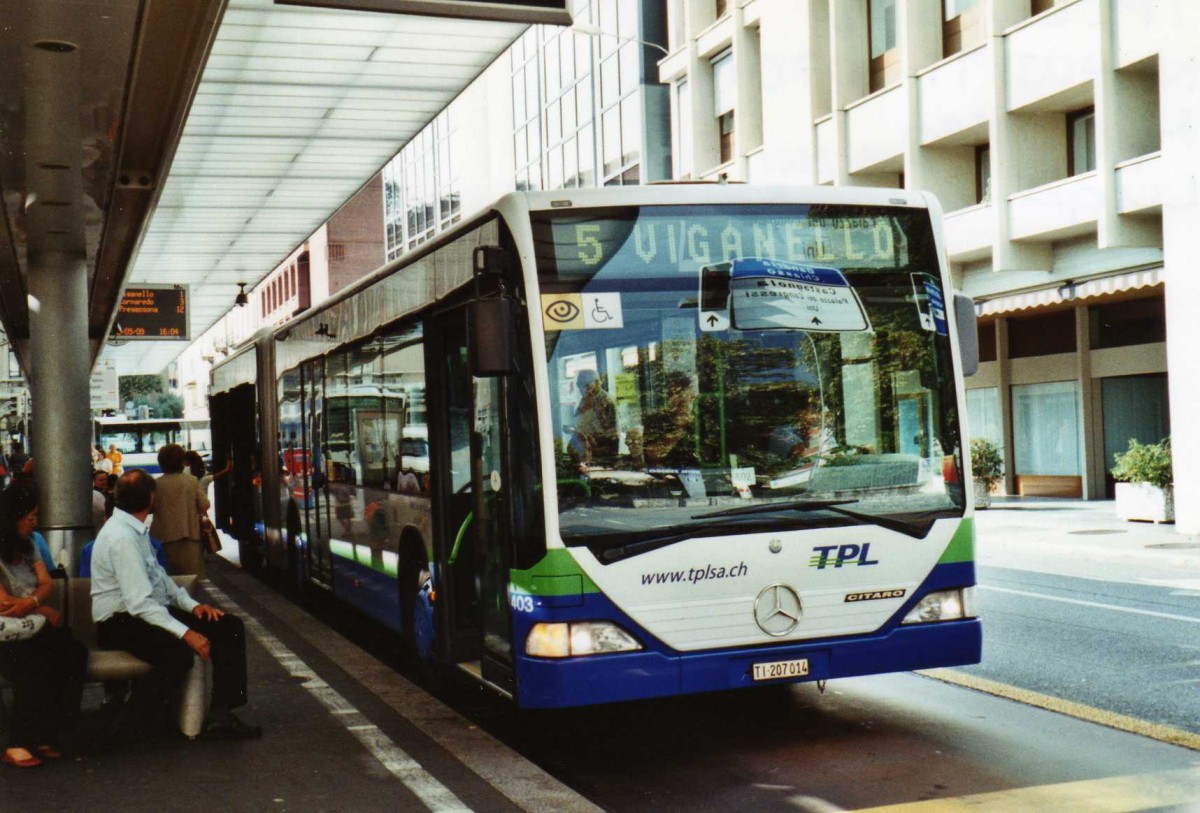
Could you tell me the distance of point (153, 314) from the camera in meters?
25.9

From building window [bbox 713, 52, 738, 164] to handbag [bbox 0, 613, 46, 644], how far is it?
2892cm

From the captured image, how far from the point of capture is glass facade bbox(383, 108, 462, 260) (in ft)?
180

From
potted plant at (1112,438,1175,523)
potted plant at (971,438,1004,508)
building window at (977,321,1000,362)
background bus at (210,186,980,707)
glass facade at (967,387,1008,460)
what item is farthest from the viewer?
building window at (977,321,1000,362)

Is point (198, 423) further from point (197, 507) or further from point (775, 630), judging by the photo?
point (775, 630)

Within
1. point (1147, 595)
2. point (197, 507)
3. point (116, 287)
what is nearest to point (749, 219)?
point (197, 507)

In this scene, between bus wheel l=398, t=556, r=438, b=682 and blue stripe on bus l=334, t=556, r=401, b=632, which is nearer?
bus wheel l=398, t=556, r=438, b=682

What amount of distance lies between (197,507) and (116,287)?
10810mm

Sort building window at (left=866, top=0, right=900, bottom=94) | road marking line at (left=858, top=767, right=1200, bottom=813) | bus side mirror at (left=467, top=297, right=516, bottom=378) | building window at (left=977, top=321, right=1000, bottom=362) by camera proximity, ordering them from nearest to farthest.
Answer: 1. road marking line at (left=858, top=767, right=1200, bottom=813)
2. bus side mirror at (left=467, top=297, right=516, bottom=378)
3. building window at (left=866, top=0, right=900, bottom=94)
4. building window at (left=977, top=321, right=1000, bottom=362)

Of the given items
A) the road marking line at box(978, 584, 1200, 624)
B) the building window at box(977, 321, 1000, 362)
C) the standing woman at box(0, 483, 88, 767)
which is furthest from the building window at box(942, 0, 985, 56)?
the standing woman at box(0, 483, 88, 767)

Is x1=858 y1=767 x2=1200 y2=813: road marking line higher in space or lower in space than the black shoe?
lower

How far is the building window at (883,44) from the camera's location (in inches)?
1117

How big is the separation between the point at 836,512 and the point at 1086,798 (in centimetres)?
174

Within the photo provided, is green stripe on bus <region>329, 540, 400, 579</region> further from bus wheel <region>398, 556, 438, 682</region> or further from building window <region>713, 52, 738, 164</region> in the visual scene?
building window <region>713, 52, 738, 164</region>

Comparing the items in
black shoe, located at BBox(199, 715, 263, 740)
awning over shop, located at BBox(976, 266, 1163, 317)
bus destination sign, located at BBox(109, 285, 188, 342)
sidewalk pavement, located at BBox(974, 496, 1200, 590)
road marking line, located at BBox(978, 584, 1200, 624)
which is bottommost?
sidewalk pavement, located at BBox(974, 496, 1200, 590)
